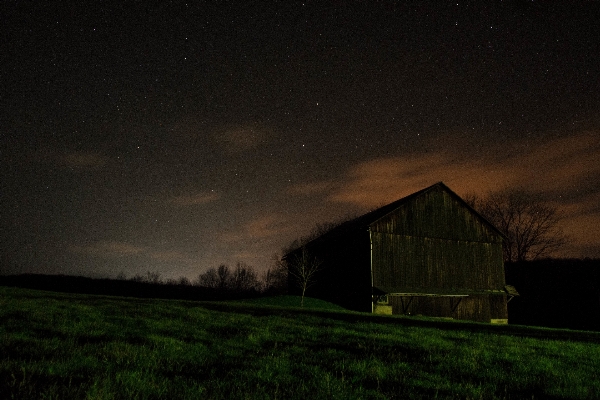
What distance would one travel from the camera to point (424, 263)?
36625mm

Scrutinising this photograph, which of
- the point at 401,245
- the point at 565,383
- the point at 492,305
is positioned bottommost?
the point at 492,305

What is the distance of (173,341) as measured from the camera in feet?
26.7

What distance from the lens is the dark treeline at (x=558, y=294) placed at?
4328cm

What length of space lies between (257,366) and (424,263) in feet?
106

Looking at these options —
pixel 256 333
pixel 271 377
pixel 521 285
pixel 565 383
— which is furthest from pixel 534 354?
pixel 521 285

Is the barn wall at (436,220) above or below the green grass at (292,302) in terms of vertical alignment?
above

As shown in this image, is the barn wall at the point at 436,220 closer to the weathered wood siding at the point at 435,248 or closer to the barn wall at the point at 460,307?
the weathered wood siding at the point at 435,248

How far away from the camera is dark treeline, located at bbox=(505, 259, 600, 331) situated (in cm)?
4328

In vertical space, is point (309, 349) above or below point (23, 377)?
below

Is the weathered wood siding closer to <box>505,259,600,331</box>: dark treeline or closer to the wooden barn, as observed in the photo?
the wooden barn

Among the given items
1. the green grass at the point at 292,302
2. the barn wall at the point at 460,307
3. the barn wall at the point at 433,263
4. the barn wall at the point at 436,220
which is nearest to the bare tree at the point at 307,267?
the green grass at the point at 292,302

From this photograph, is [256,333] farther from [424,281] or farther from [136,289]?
[136,289]

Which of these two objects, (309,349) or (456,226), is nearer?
(309,349)

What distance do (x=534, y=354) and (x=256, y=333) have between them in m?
6.57
